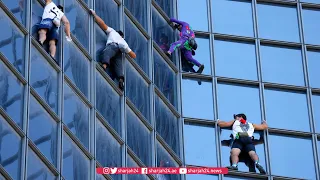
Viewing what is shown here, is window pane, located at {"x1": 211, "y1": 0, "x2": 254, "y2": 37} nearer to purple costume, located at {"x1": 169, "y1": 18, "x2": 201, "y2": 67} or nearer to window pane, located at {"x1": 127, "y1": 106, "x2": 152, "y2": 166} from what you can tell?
purple costume, located at {"x1": 169, "y1": 18, "x2": 201, "y2": 67}

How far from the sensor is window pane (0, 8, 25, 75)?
3894cm

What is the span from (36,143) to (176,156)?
6.34 meters

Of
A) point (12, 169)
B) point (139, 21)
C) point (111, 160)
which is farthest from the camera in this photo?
point (139, 21)

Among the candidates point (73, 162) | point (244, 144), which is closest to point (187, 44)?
point (244, 144)

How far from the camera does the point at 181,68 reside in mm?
45938

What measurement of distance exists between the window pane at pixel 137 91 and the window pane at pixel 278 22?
5.39 metres

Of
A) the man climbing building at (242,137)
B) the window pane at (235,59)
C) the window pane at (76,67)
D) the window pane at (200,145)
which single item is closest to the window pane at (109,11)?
the window pane at (76,67)

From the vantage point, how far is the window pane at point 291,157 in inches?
1777

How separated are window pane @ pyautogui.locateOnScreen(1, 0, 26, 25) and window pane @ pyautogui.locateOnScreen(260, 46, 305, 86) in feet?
31.5

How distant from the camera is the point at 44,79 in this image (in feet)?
131

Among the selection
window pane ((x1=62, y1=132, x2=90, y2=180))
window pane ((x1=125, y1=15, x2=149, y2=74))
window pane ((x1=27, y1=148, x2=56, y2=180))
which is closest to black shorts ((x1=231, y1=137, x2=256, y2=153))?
window pane ((x1=125, y1=15, x2=149, y2=74))

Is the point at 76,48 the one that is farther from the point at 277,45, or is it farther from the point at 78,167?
the point at 277,45

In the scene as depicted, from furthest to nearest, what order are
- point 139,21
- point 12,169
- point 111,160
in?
point 139,21 < point 111,160 < point 12,169

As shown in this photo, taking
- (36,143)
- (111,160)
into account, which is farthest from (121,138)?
(36,143)
